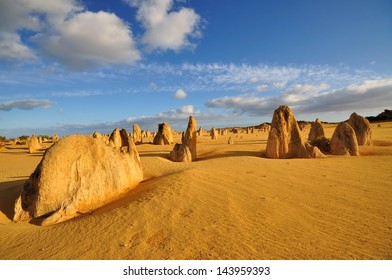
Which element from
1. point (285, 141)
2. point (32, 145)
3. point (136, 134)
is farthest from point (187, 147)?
point (32, 145)

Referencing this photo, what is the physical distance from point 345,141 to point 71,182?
1392cm

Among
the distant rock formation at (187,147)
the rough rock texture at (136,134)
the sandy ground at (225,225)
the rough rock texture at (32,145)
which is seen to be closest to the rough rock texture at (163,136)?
the rough rock texture at (136,134)

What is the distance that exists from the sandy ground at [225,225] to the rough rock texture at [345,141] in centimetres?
653

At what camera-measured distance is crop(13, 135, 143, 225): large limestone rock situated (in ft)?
18.9

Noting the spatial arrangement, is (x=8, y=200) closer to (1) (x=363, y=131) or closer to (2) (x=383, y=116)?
(1) (x=363, y=131)

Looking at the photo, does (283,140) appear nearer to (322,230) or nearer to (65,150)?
(322,230)

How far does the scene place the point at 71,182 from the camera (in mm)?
6137

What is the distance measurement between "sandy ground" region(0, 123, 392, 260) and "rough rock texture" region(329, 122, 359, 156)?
6534mm

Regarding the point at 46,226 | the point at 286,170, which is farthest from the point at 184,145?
the point at 46,226

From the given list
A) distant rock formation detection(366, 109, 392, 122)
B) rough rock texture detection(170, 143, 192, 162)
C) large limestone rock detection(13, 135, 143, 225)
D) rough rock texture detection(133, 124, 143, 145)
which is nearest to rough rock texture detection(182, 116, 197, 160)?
rough rock texture detection(170, 143, 192, 162)

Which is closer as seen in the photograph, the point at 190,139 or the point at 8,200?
the point at 8,200

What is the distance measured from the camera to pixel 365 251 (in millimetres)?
3586

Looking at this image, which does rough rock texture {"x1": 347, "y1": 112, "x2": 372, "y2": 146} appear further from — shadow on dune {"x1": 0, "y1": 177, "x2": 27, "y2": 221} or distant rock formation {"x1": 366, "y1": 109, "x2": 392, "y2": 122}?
distant rock formation {"x1": 366, "y1": 109, "x2": 392, "y2": 122}
